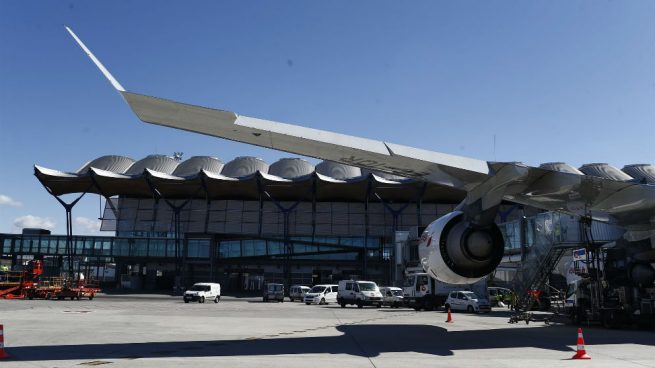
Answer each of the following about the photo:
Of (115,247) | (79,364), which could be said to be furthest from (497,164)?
(115,247)

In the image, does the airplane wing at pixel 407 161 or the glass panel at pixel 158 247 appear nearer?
the airplane wing at pixel 407 161

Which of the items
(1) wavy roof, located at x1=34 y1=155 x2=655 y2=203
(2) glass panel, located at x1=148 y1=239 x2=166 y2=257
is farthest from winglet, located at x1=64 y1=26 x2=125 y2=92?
(2) glass panel, located at x1=148 y1=239 x2=166 y2=257

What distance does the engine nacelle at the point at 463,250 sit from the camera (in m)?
13.5

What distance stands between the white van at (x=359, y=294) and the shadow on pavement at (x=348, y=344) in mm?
23526

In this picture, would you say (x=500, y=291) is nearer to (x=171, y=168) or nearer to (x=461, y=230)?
(x=461, y=230)

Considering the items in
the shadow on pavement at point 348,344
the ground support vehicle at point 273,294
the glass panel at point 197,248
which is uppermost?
the glass panel at point 197,248

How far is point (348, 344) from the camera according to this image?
14.2m

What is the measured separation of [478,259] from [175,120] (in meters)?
8.29

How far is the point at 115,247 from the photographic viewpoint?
263ft

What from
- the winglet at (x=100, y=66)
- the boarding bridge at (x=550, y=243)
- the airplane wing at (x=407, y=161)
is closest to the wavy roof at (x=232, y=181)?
the boarding bridge at (x=550, y=243)

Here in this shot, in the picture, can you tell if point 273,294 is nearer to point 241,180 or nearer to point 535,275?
point 241,180

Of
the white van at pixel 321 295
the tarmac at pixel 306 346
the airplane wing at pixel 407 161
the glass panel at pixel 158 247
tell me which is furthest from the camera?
the glass panel at pixel 158 247

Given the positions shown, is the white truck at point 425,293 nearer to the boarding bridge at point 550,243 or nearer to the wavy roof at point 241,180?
the boarding bridge at point 550,243

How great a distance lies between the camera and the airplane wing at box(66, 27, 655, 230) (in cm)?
996
